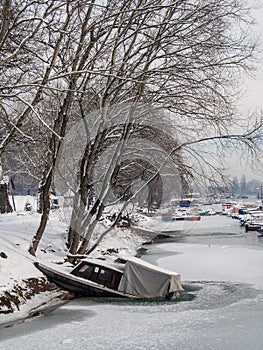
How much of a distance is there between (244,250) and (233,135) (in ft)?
51.4

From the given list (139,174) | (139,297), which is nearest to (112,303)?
(139,297)

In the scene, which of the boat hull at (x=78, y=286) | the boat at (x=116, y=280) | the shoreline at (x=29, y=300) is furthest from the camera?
the boat at (x=116, y=280)

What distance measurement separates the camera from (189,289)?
17781mm

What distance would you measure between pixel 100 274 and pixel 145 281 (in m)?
1.40

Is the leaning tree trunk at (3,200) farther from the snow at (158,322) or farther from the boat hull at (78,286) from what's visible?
the boat hull at (78,286)

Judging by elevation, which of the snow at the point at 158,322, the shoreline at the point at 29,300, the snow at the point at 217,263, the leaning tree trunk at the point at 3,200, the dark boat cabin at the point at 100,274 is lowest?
the snow at the point at 217,263

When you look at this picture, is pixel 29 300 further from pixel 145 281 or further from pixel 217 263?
pixel 217 263

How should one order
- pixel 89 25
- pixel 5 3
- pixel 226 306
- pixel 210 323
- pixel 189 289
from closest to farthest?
pixel 5 3 < pixel 210 323 < pixel 226 306 < pixel 89 25 < pixel 189 289

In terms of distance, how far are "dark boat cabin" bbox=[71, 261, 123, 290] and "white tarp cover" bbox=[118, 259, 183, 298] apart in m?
0.20

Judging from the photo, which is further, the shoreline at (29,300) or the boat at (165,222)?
the boat at (165,222)

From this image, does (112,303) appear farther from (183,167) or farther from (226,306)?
(183,167)

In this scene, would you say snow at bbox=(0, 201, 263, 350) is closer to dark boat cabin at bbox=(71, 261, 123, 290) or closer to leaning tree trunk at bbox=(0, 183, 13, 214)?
dark boat cabin at bbox=(71, 261, 123, 290)

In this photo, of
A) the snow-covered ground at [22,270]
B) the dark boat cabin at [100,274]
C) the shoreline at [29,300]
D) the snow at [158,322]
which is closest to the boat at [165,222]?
the snow-covered ground at [22,270]

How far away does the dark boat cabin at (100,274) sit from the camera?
15.6 meters
